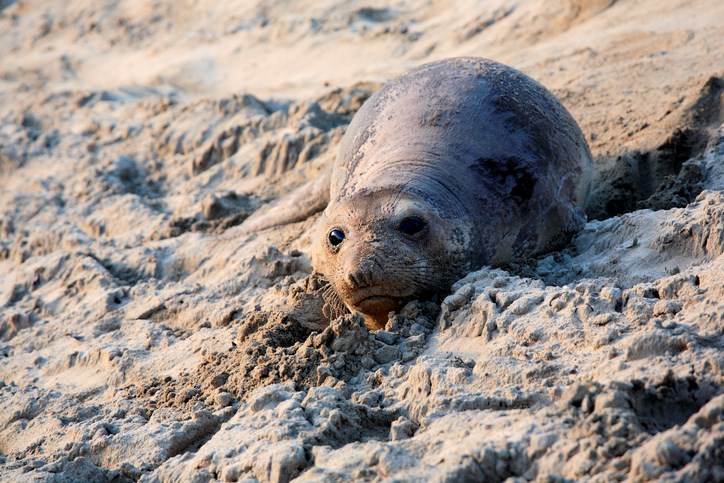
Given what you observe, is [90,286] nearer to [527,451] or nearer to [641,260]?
[641,260]

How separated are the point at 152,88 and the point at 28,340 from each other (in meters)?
5.52

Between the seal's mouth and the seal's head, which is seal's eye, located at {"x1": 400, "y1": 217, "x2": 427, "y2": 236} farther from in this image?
the seal's mouth

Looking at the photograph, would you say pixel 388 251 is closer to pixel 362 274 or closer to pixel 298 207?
pixel 362 274

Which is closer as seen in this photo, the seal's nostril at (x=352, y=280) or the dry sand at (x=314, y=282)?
the dry sand at (x=314, y=282)

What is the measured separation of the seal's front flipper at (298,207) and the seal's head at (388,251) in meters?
1.96

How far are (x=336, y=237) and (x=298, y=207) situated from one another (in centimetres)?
218

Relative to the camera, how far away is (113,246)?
751 cm

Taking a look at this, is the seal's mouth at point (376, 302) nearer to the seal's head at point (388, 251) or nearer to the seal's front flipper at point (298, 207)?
the seal's head at point (388, 251)

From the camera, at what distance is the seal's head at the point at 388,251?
461 cm

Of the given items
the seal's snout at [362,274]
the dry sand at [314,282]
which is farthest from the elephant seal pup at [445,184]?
the dry sand at [314,282]

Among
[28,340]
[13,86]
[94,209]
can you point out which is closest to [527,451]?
[28,340]

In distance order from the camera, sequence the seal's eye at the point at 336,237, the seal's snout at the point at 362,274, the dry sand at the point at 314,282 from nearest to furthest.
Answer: the dry sand at the point at 314,282
the seal's snout at the point at 362,274
the seal's eye at the point at 336,237

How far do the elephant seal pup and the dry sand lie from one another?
7.7 inches

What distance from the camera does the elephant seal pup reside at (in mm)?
4703
